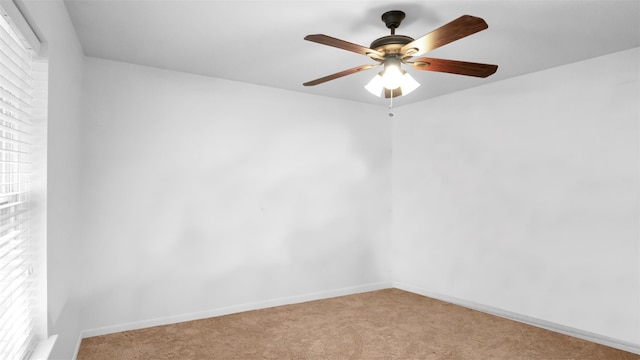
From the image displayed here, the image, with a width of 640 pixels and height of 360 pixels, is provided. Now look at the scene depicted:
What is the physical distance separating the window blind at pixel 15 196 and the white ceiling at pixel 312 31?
36.5 inches

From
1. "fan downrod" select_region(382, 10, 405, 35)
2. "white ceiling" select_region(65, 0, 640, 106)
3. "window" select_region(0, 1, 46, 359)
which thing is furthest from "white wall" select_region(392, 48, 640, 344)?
"window" select_region(0, 1, 46, 359)

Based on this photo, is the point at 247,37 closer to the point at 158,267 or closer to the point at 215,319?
the point at 158,267

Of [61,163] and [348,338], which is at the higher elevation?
[61,163]

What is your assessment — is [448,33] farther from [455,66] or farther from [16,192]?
[16,192]

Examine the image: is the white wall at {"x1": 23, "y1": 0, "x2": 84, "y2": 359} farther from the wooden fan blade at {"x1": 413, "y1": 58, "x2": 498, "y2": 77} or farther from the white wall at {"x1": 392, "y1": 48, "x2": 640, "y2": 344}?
the white wall at {"x1": 392, "y1": 48, "x2": 640, "y2": 344}

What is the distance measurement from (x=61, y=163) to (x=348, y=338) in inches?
99.6

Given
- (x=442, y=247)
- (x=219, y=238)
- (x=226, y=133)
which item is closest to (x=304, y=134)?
(x=226, y=133)

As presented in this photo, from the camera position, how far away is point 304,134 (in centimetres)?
454

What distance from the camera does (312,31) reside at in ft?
9.16

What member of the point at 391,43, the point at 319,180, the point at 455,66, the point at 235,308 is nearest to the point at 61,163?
the point at 391,43

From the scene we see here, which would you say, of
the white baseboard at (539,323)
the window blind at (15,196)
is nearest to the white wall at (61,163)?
the window blind at (15,196)

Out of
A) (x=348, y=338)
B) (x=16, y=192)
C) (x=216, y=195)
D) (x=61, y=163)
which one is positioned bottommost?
(x=348, y=338)

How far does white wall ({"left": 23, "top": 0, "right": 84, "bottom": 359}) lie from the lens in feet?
6.62

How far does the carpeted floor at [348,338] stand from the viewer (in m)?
3.04
